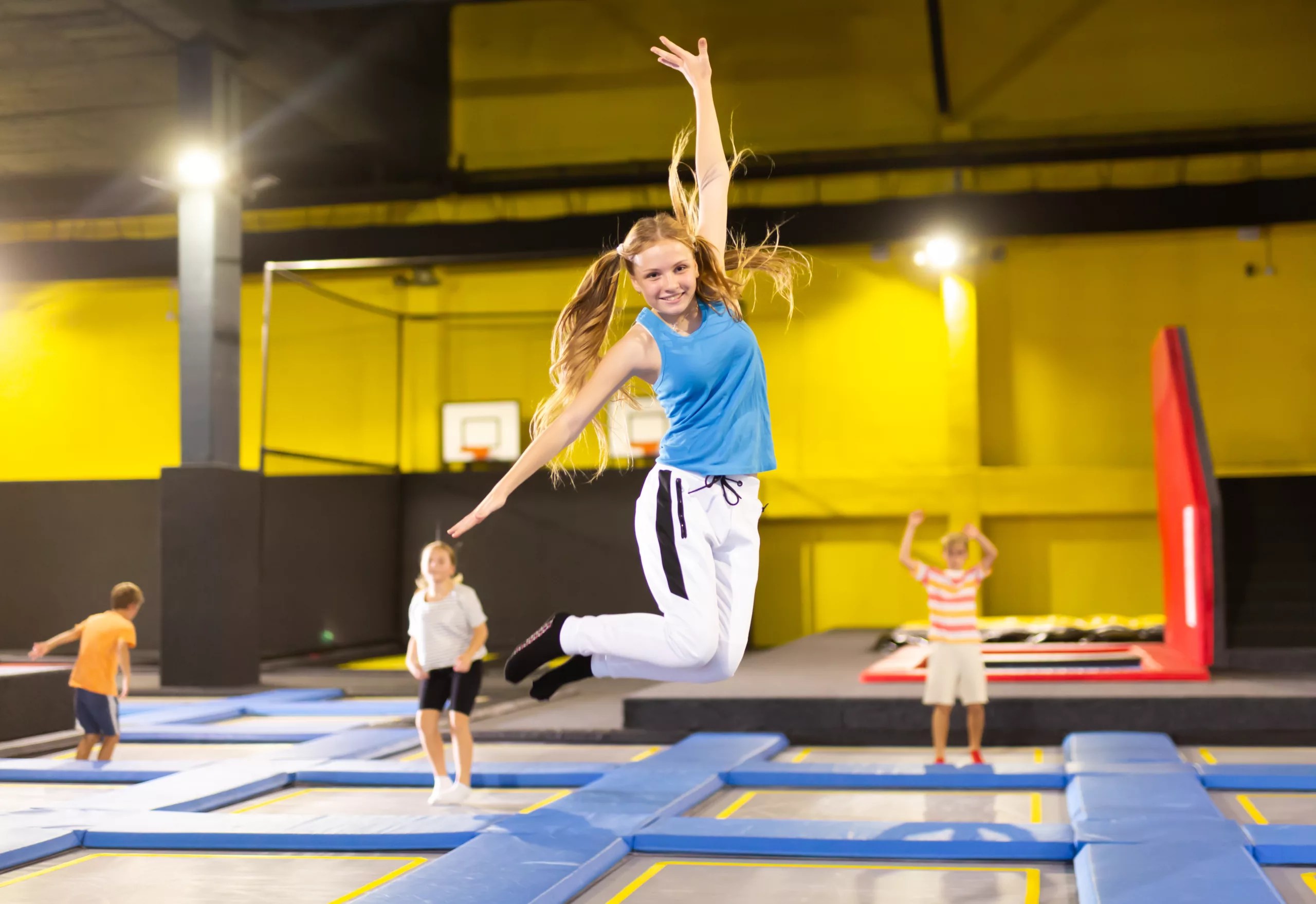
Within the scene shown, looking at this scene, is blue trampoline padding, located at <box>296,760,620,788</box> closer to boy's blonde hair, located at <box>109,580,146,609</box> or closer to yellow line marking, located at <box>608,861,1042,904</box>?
boy's blonde hair, located at <box>109,580,146,609</box>

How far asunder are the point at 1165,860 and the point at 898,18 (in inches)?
471

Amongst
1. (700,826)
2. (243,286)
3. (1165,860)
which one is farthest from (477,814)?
(243,286)

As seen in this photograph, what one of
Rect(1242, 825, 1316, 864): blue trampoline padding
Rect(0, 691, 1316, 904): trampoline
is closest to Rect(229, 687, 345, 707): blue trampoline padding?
Rect(0, 691, 1316, 904): trampoline

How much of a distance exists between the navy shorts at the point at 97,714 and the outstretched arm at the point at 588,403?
4.75 metres

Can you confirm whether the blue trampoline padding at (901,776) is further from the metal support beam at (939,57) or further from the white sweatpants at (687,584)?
the metal support beam at (939,57)

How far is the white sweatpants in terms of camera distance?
2.93 meters

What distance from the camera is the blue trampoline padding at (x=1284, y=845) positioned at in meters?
4.52

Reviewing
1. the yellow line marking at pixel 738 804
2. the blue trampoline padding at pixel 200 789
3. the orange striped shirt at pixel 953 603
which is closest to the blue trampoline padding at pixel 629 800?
the yellow line marking at pixel 738 804

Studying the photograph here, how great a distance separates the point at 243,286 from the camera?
15.7 meters

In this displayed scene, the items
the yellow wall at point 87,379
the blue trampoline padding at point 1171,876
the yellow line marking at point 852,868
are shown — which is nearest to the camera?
the blue trampoline padding at point 1171,876

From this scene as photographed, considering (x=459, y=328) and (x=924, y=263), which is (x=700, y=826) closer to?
(x=924, y=263)

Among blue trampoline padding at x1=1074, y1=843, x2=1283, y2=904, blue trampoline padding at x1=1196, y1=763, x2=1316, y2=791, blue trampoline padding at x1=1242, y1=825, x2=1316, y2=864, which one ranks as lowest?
blue trampoline padding at x1=1196, y1=763, x2=1316, y2=791

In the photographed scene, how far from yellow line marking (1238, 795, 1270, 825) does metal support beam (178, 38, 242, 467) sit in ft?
25.0

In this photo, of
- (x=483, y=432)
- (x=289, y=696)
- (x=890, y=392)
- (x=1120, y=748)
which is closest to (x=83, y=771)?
(x=289, y=696)
